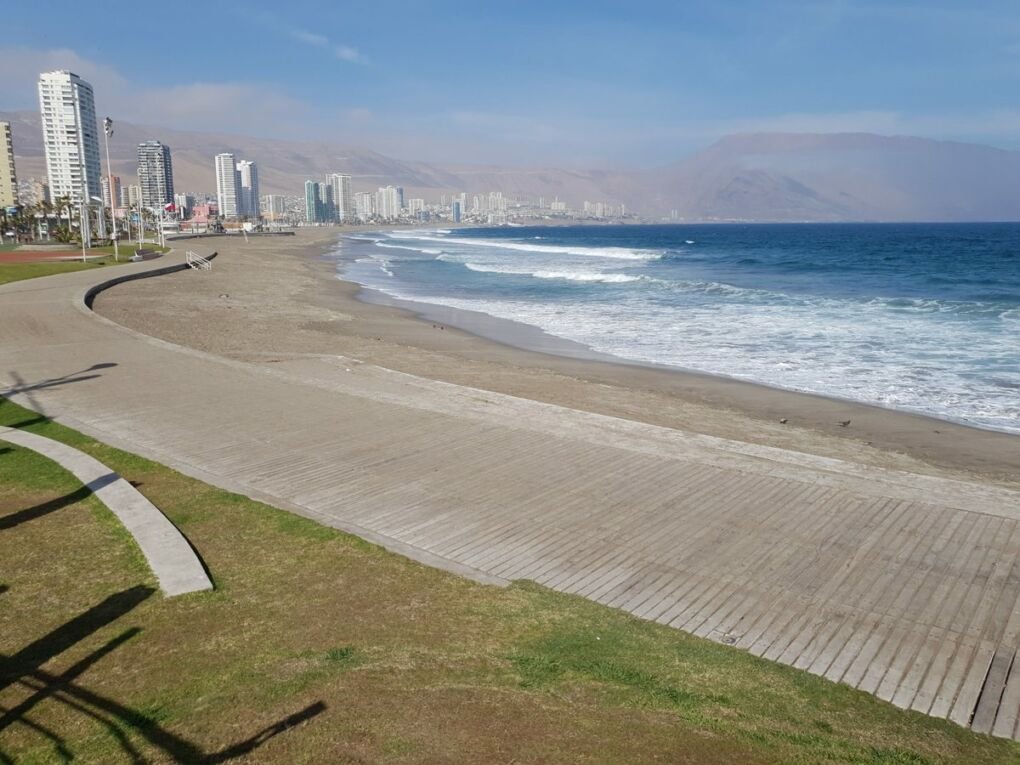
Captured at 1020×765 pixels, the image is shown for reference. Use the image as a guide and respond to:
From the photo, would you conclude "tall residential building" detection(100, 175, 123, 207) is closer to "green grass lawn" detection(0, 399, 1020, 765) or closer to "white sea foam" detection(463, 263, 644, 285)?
"white sea foam" detection(463, 263, 644, 285)

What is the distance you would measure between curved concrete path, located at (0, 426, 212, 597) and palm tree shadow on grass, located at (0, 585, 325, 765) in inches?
20.5

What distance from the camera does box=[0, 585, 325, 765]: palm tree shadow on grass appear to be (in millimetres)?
3883

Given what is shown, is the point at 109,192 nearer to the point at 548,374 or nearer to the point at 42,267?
the point at 42,267

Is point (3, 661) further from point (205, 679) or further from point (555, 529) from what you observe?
point (555, 529)

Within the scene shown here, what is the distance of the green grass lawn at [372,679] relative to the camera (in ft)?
13.1

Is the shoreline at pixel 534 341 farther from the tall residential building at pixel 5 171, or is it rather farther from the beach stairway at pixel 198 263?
the tall residential building at pixel 5 171

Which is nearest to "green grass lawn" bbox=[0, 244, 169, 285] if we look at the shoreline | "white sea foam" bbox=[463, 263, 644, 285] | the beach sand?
the beach sand

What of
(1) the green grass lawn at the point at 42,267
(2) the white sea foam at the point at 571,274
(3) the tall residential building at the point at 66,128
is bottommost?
(2) the white sea foam at the point at 571,274

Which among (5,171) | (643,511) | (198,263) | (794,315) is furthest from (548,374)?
(5,171)

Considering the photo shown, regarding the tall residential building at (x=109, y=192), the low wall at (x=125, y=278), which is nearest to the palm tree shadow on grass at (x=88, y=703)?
the low wall at (x=125, y=278)

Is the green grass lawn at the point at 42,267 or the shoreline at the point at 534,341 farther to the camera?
the green grass lawn at the point at 42,267

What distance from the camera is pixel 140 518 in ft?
22.7

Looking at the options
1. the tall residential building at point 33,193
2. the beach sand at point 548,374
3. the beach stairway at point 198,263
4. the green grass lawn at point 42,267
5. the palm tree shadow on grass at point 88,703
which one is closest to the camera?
the palm tree shadow on grass at point 88,703

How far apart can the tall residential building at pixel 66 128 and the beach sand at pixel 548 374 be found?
78.2m
